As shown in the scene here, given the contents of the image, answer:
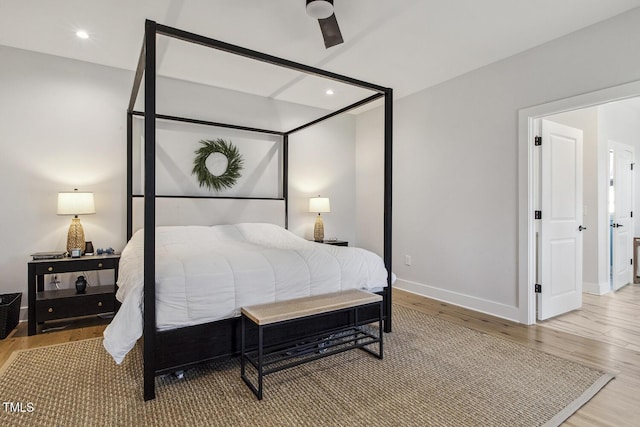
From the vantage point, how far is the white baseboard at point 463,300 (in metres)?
3.45

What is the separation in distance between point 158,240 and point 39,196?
129 cm

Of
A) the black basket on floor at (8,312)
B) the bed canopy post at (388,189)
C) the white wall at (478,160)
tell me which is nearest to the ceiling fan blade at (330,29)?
the bed canopy post at (388,189)

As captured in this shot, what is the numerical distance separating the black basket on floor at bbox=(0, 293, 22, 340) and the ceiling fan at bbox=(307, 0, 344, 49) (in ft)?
11.1

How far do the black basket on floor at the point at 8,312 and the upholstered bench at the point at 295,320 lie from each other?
2.18m

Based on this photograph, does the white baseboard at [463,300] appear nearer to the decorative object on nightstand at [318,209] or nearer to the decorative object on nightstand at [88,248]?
the decorative object on nightstand at [318,209]

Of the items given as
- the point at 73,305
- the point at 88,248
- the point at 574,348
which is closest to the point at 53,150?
the point at 88,248

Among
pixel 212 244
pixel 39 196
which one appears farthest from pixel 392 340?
pixel 39 196

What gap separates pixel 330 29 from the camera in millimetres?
2412

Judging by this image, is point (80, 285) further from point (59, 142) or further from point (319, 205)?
point (319, 205)

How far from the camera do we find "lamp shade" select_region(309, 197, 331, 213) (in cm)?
483

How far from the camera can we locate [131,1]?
2.53 m

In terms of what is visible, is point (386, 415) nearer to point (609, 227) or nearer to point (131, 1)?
point (131, 1)

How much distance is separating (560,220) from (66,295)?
4860 mm

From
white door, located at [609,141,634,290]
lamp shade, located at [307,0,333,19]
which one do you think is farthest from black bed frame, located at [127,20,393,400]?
white door, located at [609,141,634,290]
